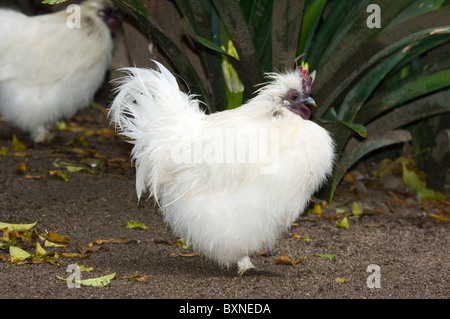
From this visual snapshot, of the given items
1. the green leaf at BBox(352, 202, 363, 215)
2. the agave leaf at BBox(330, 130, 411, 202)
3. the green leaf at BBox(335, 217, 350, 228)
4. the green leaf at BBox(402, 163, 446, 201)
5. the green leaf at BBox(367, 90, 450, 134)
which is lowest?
the green leaf at BBox(335, 217, 350, 228)

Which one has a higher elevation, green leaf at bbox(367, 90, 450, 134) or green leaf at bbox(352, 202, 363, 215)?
green leaf at bbox(367, 90, 450, 134)

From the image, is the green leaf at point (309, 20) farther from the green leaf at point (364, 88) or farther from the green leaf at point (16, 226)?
the green leaf at point (16, 226)

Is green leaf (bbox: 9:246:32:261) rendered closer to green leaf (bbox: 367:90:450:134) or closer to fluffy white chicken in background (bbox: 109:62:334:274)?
fluffy white chicken in background (bbox: 109:62:334:274)

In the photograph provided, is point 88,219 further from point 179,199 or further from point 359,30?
point 359,30

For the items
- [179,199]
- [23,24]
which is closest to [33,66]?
[23,24]

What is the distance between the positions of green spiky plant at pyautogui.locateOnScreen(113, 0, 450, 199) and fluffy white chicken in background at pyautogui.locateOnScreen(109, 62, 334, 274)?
490mm

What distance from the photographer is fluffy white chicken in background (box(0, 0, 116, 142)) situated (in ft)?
17.8

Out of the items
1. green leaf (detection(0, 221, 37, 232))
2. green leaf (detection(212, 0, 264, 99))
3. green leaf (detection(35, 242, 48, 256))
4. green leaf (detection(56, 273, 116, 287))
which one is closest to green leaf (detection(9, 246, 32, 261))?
green leaf (detection(35, 242, 48, 256))

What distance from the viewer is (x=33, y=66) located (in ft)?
17.9

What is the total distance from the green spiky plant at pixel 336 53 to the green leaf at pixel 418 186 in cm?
68

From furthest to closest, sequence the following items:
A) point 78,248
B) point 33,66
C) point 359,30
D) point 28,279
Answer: point 33,66 < point 359,30 < point 78,248 < point 28,279

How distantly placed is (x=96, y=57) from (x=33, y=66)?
587 millimetres

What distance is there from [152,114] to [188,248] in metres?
1.00

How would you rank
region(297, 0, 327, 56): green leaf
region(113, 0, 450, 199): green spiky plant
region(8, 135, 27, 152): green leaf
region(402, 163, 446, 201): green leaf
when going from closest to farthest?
1. region(113, 0, 450, 199): green spiky plant
2. region(297, 0, 327, 56): green leaf
3. region(402, 163, 446, 201): green leaf
4. region(8, 135, 27, 152): green leaf
